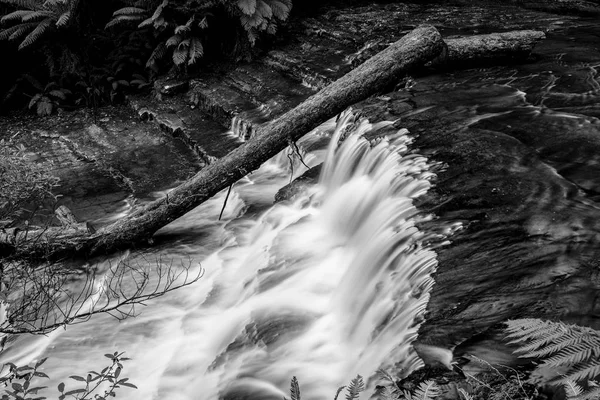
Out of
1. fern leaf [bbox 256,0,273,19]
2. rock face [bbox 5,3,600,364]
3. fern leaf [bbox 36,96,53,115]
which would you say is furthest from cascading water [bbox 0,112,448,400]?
fern leaf [bbox 36,96,53,115]

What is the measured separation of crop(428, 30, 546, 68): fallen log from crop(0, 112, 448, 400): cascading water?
75.5 inches

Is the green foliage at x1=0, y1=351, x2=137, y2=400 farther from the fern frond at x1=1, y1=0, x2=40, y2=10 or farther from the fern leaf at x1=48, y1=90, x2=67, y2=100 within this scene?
the fern frond at x1=1, y1=0, x2=40, y2=10

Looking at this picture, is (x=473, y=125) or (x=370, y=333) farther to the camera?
(x=473, y=125)

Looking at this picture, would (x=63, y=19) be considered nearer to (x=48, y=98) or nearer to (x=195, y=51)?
(x=48, y=98)

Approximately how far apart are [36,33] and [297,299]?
23.8ft

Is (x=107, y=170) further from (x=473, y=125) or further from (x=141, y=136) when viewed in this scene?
(x=473, y=125)

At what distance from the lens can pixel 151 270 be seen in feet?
19.9

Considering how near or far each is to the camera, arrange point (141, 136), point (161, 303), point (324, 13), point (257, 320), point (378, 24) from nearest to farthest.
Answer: point (257, 320) → point (161, 303) → point (141, 136) → point (378, 24) → point (324, 13)

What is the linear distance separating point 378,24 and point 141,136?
4.39 metres

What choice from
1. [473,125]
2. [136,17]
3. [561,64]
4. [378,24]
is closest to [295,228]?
[473,125]

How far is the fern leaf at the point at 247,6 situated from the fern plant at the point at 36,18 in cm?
285

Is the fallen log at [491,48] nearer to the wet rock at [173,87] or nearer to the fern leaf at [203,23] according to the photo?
the fern leaf at [203,23]

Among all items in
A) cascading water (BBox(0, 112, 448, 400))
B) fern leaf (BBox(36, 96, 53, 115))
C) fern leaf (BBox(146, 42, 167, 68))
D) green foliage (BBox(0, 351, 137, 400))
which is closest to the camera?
green foliage (BBox(0, 351, 137, 400))

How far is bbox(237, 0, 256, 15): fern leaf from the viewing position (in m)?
9.69
